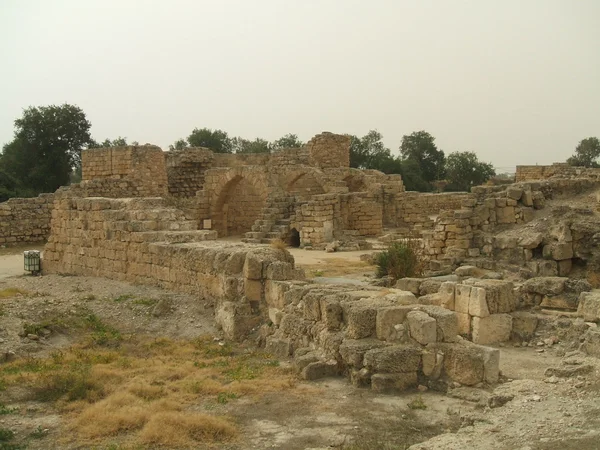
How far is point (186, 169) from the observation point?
2717cm

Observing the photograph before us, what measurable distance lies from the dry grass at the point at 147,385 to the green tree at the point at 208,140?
41.6 m

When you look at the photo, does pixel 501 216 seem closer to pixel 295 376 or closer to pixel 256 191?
pixel 295 376

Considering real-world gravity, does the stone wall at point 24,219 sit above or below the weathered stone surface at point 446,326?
above

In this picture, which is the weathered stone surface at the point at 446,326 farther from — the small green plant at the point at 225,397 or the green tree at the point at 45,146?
the green tree at the point at 45,146

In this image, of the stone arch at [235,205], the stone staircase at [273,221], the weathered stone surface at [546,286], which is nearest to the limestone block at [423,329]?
the weathered stone surface at [546,286]

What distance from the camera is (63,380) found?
6.52 metres

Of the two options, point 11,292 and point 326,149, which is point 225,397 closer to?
point 11,292

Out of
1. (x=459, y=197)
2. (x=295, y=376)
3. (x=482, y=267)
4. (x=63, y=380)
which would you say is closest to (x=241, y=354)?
(x=295, y=376)

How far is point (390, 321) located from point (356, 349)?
0.45 m

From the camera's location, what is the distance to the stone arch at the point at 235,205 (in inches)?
897

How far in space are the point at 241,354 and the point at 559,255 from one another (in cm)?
620

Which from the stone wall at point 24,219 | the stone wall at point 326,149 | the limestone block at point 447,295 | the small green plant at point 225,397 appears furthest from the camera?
the stone wall at point 326,149

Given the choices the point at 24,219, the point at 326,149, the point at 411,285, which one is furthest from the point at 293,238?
the point at 411,285

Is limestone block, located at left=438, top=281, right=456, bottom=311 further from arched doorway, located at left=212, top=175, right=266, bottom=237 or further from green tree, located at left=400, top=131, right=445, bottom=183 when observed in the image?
green tree, located at left=400, top=131, right=445, bottom=183
